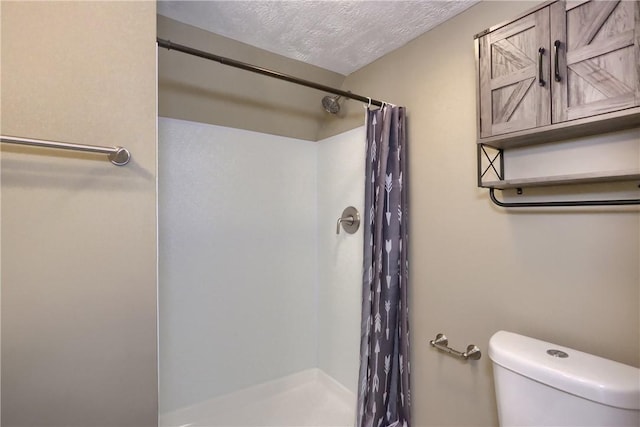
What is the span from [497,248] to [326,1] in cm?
141

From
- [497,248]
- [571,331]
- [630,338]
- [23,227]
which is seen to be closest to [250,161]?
[23,227]

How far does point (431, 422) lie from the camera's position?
1570mm

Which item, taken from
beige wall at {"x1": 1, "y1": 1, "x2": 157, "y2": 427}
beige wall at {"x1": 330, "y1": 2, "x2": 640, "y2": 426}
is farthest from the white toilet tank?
beige wall at {"x1": 1, "y1": 1, "x2": 157, "y2": 427}

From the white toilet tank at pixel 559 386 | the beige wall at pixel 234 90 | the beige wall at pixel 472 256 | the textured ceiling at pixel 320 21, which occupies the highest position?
the textured ceiling at pixel 320 21

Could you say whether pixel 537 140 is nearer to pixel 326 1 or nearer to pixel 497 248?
pixel 497 248

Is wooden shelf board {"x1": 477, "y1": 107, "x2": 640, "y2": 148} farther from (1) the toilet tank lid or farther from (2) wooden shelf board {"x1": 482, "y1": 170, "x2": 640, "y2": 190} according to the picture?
(1) the toilet tank lid

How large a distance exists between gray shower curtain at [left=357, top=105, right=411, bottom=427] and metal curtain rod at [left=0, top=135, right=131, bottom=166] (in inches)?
44.8

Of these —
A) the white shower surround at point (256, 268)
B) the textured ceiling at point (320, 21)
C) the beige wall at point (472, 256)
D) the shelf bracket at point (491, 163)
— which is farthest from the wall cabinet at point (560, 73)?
the white shower surround at point (256, 268)

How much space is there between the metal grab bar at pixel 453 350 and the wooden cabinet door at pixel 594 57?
1040mm

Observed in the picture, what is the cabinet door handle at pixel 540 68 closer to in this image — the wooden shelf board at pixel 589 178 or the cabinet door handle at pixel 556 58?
the cabinet door handle at pixel 556 58

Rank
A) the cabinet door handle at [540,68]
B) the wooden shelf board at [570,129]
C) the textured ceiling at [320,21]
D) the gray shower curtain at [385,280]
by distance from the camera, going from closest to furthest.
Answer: the wooden shelf board at [570,129]
the cabinet door handle at [540,68]
the textured ceiling at [320,21]
the gray shower curtain at [385,280]

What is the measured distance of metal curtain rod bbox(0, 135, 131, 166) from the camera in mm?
789

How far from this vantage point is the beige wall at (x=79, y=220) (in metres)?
0.85

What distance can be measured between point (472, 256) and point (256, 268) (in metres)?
1.34
